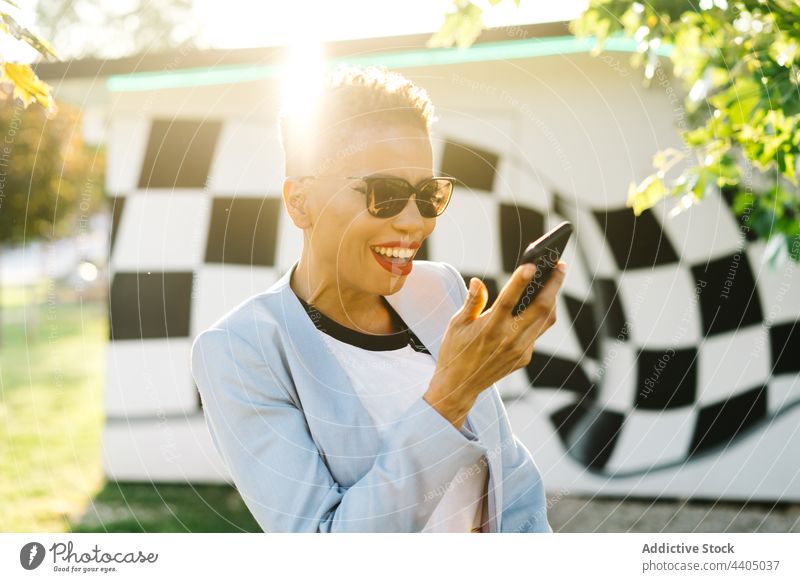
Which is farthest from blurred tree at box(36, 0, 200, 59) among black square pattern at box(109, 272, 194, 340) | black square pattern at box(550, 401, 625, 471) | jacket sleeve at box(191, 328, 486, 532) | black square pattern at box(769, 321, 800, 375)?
black square pattern at box(769, 321, 800, 375)

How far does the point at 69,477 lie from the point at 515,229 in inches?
111

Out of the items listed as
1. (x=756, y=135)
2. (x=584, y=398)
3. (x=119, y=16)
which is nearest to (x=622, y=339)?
(x=584, y=398)

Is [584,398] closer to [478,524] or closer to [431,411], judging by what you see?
[478,524]

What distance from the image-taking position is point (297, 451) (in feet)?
4.13

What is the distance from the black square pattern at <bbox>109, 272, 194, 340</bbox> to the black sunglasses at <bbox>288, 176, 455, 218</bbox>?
2.19 metres

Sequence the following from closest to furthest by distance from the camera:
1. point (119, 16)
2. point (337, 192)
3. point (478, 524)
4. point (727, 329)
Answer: point (337, 192) < point (478, 524) < point (119, 16) < point (727, 329)

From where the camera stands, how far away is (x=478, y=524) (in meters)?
1.59

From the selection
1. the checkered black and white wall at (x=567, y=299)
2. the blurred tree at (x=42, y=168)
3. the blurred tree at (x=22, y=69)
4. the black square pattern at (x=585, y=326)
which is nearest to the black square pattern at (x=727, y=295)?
the checkered black and white wall at (x=567, y=299)

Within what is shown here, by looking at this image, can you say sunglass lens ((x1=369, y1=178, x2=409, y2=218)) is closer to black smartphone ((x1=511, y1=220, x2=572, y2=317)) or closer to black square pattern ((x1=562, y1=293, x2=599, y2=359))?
black smartphone ((x1=511, y1=220, x2=572, y2=317))

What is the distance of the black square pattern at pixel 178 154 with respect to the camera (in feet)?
11.1

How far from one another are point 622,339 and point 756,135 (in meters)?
1.49

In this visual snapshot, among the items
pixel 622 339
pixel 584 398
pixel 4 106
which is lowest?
pixel 584 398

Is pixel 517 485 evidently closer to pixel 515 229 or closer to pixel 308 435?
pixel 308 435

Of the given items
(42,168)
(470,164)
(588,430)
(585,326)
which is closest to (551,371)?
(585,326)
